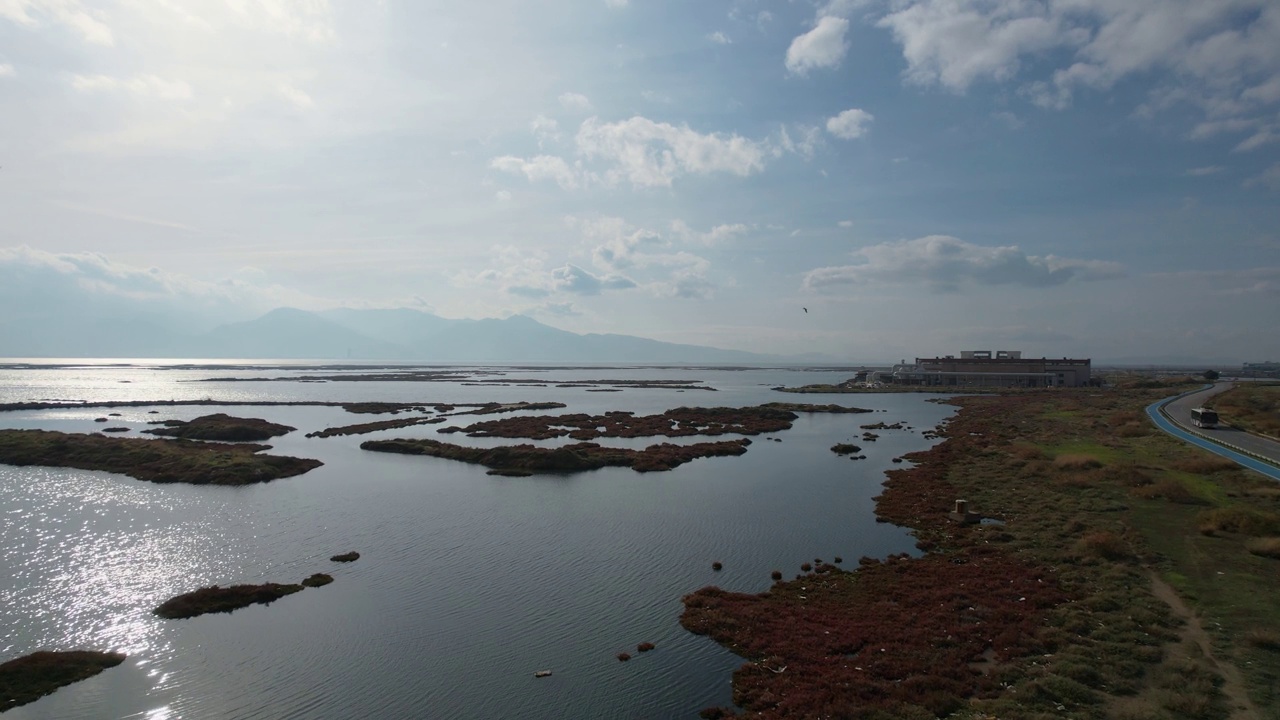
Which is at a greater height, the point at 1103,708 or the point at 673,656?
the point at 1103,708

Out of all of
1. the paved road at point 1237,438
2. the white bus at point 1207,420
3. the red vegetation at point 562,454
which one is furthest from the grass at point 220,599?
the white bus at point 1207,420

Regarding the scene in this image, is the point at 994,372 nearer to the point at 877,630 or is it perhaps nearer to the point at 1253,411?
the point at 1253,411

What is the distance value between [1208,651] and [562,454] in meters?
38.3

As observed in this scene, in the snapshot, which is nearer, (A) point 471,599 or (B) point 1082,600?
(B) point 1082,600

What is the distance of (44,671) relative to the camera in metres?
15.8

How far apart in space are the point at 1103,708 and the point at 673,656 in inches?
377

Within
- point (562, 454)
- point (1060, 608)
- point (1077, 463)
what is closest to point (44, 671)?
point (1060, 608)

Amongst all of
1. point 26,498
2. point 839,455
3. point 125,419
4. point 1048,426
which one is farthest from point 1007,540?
point 125,419

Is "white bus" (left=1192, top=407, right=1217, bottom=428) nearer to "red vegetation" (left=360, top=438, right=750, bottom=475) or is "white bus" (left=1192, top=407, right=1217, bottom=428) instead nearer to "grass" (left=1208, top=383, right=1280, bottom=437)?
"grass" (left=1208, top=383, right=1280, bottom=437)

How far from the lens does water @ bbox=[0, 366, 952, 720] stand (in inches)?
591

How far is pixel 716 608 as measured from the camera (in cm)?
1936

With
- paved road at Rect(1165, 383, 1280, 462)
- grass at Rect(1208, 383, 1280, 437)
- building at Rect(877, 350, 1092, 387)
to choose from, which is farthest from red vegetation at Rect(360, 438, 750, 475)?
building at Rect(877, 350, 1092, 387)

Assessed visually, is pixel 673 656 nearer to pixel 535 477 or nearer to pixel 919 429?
pixel 535 477

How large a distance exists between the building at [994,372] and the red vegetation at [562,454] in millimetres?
114060
